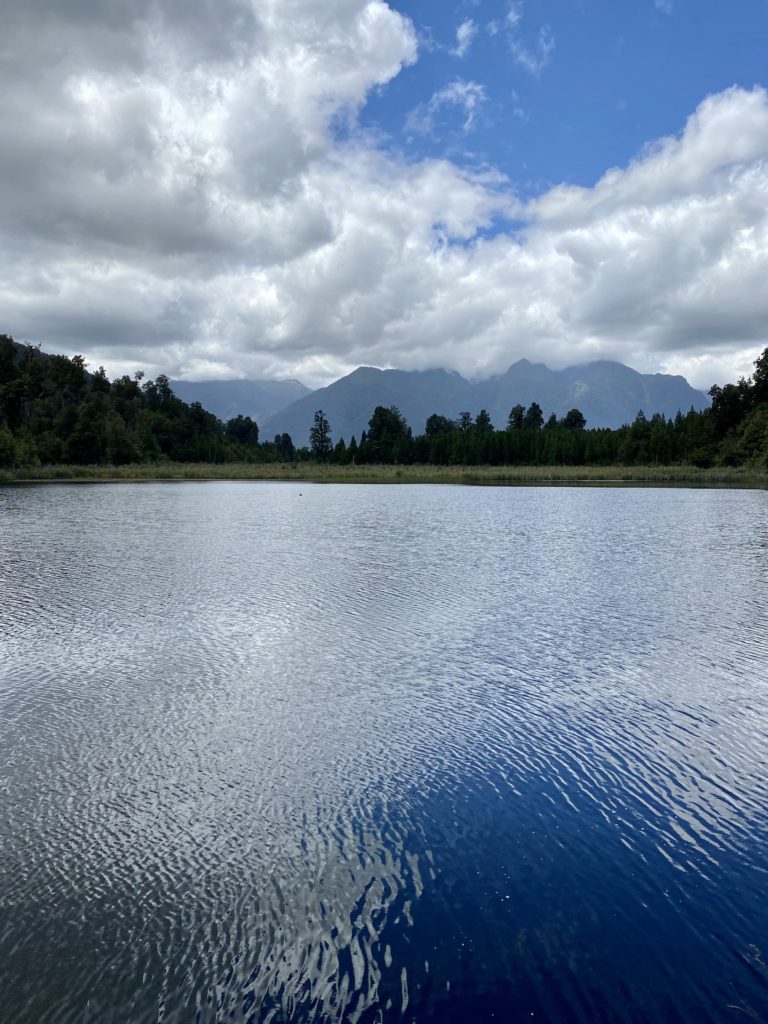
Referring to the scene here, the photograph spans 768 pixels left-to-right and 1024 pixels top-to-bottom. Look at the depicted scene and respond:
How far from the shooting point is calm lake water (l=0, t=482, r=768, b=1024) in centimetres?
523

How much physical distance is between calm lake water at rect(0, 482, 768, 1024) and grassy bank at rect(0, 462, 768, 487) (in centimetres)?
8858

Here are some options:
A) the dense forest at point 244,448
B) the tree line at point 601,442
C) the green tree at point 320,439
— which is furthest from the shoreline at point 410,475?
the green tree at point 320,439

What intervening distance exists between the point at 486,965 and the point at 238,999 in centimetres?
198

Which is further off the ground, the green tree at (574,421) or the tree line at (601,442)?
the green tree at (574,421)

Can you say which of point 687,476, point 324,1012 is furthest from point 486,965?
point 687,476

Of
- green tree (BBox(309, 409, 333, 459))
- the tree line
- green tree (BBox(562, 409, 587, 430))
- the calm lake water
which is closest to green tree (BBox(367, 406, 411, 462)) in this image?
the tree line

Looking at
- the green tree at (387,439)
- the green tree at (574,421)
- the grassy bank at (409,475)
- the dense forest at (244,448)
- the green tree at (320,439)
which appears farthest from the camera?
the green tree at (574,421)

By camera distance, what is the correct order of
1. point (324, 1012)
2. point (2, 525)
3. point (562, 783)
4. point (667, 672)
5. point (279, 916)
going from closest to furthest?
point (324, 1012), point (279, 916), point (562, 783), point (667, 672), point (2, 525)

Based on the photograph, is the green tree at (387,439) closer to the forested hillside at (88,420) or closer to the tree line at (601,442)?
the tree line at (601,442)

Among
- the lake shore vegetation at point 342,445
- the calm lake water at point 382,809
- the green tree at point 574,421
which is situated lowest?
the calm lake water at point 382,809

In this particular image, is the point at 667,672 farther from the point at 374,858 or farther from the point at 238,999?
the point at 238,999

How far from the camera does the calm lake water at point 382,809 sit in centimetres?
523

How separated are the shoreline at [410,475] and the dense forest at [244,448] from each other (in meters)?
→ 6.01

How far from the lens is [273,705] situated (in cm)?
1112
